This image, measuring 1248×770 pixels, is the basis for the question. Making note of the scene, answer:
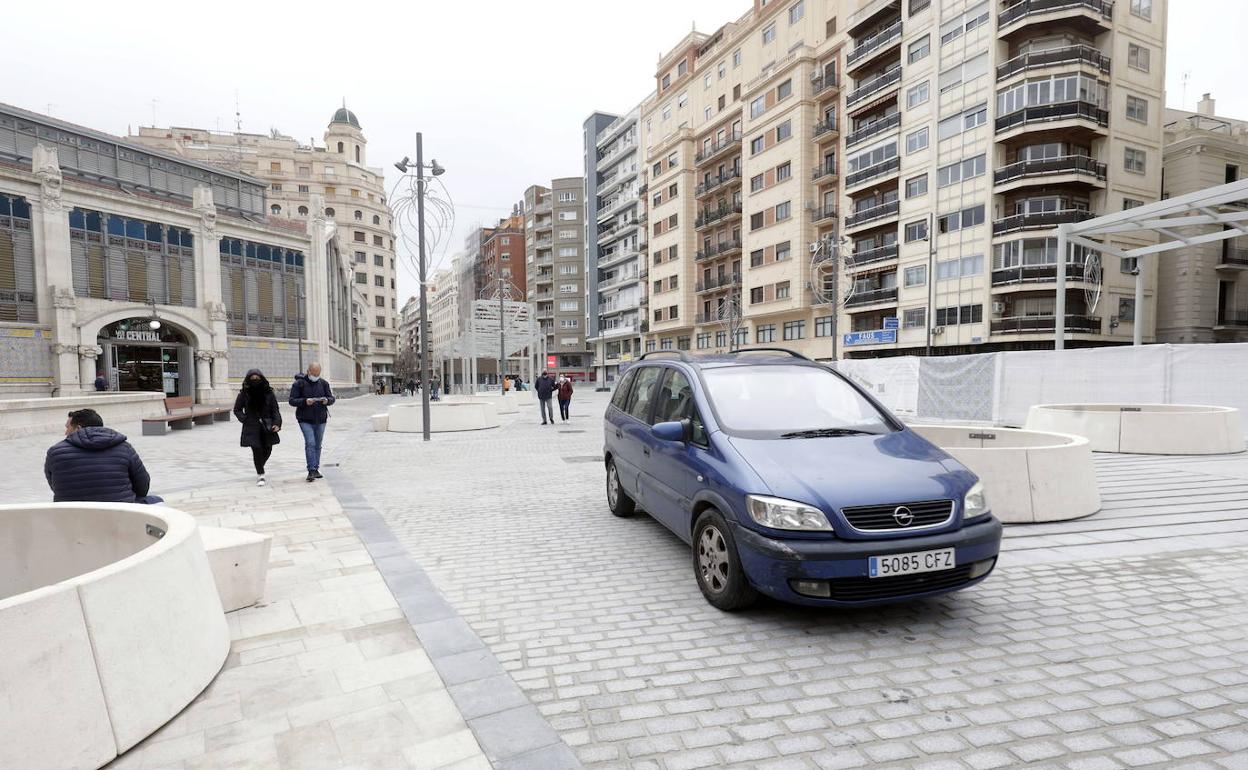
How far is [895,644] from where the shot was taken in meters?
3.52

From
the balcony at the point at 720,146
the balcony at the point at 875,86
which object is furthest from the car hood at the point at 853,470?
the balcony at the point at 720,146

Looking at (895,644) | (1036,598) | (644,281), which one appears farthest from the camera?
(644,281)

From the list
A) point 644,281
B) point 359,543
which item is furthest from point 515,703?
point 644,281

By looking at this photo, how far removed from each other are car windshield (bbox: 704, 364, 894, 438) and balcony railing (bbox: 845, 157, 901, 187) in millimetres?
38090

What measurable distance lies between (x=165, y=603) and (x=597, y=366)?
75.6 meters

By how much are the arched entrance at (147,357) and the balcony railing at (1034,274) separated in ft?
140

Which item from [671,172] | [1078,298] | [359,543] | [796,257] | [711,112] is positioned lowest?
[359,543]

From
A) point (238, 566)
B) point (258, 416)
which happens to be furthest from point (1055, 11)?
point (238, 566)

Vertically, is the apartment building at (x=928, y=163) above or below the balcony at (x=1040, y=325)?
above

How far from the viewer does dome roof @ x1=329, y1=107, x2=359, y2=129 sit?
7719cm

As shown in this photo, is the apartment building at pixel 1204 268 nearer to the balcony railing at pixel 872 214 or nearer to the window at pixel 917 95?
the window at pixel 917 95

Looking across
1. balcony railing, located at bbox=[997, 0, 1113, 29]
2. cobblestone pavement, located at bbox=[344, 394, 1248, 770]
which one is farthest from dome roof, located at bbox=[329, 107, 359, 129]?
cobblestone pavement, located at bbox=[344, 394, 1248, 770]

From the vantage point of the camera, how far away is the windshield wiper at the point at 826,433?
169 inches

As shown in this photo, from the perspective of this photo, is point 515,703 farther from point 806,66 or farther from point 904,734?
point 806,66
